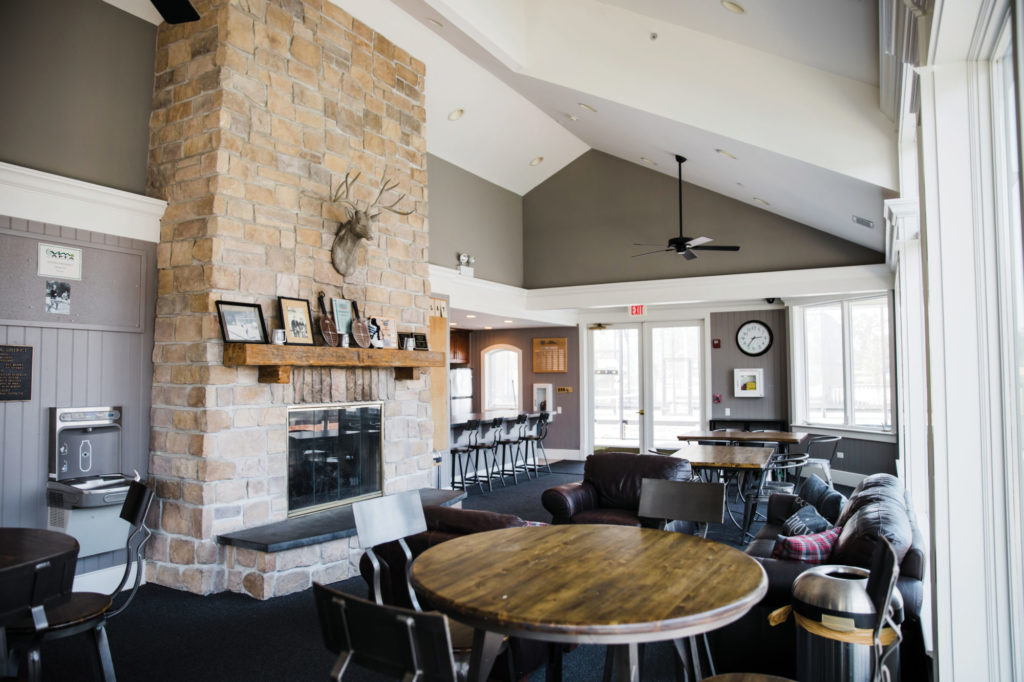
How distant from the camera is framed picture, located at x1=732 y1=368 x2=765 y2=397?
32.6 ft

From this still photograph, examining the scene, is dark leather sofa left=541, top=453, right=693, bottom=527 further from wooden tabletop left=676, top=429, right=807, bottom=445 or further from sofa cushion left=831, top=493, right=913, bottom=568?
wooden tabletop left=676, top=429, right=807, bottom=445

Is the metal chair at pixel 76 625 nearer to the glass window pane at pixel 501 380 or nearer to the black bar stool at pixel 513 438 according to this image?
the black bar stool at pixel 513 438

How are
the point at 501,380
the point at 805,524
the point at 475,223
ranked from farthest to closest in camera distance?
the point at 501,380 → the point at 475,223 → the point at 805,524

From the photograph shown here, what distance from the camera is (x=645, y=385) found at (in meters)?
11.0

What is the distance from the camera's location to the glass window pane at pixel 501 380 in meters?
11.8

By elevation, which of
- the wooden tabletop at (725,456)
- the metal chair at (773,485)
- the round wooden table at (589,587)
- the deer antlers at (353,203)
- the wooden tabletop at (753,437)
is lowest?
the metal chair at (773,485)

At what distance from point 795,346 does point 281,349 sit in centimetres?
764

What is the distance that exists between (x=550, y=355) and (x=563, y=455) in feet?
5.86

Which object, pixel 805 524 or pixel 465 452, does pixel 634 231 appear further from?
pixel 805 524

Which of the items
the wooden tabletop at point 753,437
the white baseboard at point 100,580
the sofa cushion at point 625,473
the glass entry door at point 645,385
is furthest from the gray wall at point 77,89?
the glass entry door at point 645,385

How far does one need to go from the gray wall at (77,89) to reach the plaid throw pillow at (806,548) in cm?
475

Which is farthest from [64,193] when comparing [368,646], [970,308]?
A: [970,308]

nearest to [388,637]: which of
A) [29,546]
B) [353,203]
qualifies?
[29,546]

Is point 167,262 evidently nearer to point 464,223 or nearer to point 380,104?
point 380,104
